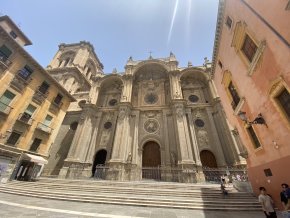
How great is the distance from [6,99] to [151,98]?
16.8 meters

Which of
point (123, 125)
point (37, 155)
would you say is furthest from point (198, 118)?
point (37, 155)

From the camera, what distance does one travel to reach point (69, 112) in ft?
77.5

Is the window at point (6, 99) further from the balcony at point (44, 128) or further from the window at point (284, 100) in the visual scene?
the window at point (284, 100)

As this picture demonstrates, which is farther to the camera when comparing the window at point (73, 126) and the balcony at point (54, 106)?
the window at point (73, 126)

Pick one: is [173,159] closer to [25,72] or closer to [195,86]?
[195,86]

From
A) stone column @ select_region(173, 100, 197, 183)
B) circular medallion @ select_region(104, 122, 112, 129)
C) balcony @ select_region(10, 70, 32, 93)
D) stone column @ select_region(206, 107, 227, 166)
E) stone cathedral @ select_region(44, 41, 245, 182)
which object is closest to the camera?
balcony @ select_region(10, 70, 32, 93)

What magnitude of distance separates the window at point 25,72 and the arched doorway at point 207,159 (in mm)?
20846

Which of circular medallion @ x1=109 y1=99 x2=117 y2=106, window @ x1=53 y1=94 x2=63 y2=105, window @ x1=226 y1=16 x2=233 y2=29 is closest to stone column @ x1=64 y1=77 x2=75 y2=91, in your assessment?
window @ x1=53 y1=94 x2=63 y2=105

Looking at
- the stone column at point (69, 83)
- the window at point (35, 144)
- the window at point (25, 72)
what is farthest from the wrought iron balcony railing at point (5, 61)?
the stone column at point (69, 83)

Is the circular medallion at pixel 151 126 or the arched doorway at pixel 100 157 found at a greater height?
the circular medallion at pixel 151 126

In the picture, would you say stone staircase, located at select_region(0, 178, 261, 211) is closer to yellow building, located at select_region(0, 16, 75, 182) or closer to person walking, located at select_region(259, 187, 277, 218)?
person walking, located at select_region(259, 187, 277, 218)

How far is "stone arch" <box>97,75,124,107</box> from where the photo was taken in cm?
2428

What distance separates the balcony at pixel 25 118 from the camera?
1391 centimetres

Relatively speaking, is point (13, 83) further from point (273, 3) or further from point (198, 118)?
point (198, 118)
